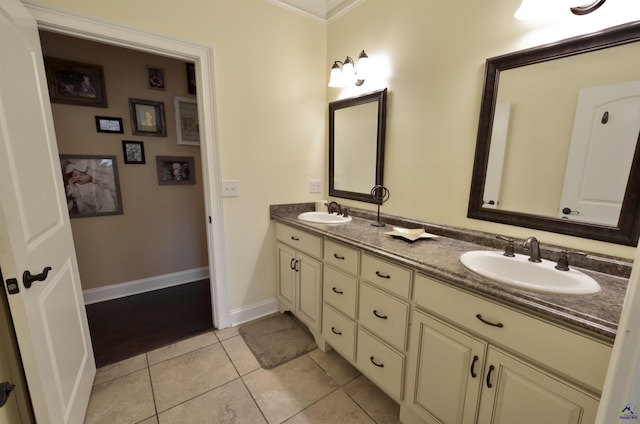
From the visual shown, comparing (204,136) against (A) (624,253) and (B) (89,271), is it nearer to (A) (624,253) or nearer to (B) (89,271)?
(B) (89,271)

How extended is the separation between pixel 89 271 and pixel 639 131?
3.74 metres

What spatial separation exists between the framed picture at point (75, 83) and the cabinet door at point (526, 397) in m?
3.26

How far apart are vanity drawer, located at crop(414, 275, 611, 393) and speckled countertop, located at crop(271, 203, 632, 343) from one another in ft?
0.11

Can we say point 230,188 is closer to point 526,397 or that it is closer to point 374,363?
point 374,363

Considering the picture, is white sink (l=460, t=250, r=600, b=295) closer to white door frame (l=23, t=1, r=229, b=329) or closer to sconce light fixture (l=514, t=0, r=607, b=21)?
sconce light fixture (l=514, t=0, r=607, b=21)

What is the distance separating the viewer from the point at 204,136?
190 cm

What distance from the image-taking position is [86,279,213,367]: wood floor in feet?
6.38

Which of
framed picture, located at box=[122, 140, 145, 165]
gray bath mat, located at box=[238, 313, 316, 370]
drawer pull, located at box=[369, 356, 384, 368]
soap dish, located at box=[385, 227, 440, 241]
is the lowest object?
gray bath mat, located at box=[238, 313, 316, 370]

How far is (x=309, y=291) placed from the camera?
1.94m

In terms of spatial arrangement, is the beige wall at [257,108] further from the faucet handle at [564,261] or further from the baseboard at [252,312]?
the faucet handle at [564,261]

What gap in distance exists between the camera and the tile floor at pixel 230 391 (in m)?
1.42

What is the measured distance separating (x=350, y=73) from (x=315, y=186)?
99 centimetres

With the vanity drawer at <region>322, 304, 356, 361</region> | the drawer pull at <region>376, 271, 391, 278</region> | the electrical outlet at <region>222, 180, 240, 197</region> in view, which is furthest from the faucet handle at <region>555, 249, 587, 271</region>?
the electrical outlet at <region>222, 180, 240, 197</region>

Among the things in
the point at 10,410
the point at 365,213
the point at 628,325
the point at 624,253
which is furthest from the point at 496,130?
the point at 10,410
